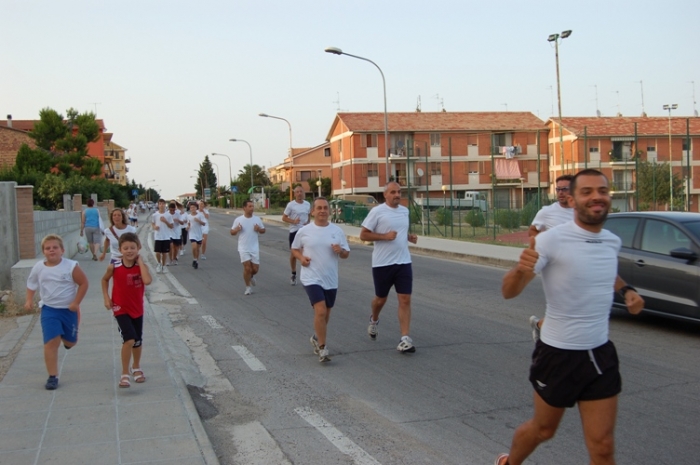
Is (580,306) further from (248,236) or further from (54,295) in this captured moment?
(248,236)

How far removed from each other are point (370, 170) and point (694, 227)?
55683mm

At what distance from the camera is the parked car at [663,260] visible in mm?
8797

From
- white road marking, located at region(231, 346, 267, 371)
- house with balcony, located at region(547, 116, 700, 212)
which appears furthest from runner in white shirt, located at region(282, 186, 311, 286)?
house with balcony, located at region(547, 116, 700, 212)

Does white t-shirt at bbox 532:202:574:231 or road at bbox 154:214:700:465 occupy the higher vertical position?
white t-shirt at bbox 532:202:574:231

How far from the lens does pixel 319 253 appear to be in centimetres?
793

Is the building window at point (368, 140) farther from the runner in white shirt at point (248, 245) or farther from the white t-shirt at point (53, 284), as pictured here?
the white t-shirt at point (53, 284)

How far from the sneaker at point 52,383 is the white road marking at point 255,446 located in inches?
75.6

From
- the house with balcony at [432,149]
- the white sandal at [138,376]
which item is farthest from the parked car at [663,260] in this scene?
the house with balcony at [432,149]

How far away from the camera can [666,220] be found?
31.0 ft

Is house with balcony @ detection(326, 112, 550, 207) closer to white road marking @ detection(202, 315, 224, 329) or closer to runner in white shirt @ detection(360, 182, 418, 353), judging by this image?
white road marking @ detection(202, 315, 224, 329)

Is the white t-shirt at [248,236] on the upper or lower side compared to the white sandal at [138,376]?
upper

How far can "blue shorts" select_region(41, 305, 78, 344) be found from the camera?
660 cm

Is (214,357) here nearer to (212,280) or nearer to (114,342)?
(114,342)

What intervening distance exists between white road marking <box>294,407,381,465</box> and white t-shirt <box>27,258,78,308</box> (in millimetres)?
2405
